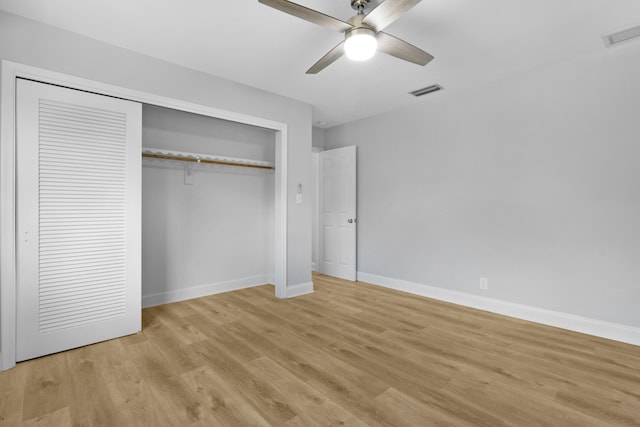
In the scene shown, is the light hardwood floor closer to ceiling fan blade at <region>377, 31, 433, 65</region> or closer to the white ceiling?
ceiling fan blade at <region>377, 31, 433, 65</region>

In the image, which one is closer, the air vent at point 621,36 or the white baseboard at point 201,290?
the air vent at point 621,36

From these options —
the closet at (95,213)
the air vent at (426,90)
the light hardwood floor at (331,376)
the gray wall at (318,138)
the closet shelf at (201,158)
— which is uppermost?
the air vent at (426,90)

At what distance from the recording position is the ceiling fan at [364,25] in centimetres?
182

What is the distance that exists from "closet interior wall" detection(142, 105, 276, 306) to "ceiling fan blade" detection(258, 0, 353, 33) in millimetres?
2474

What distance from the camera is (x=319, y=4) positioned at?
2.19 metres

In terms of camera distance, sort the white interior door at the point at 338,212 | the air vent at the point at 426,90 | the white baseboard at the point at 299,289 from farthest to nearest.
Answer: the white interior door at the point at 338,212
the white baseboard at the point at 299,289
the air vent at the point at 426,90

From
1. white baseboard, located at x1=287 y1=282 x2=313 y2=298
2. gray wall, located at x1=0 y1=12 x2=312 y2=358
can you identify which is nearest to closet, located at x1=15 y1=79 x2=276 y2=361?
gray wall, located at x1=0 y1=12 x2=312 y2=358

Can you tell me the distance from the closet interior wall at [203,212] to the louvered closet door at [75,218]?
84 cm

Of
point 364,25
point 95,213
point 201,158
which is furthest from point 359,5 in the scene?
point 95,213

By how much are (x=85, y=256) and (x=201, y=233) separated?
59.5 inches

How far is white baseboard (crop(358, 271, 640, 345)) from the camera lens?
9.10ft

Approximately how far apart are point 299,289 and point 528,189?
2.92 meters

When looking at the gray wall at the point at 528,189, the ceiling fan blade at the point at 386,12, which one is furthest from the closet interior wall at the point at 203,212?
the ceiling fan blade at the point at 386,12

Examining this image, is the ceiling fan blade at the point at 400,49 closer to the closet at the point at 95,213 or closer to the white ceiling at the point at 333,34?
the white ceiling at the point at 333,34
